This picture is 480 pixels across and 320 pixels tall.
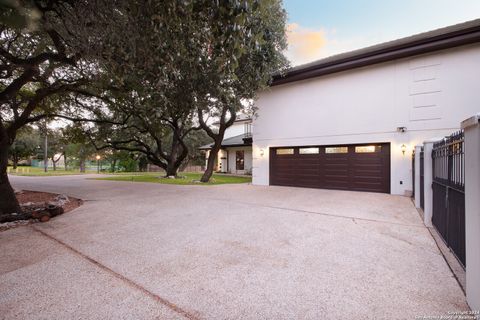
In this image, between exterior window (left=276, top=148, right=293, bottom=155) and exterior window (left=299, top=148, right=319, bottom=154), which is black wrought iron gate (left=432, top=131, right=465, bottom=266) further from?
exterior window (left=276, top=148, right=293, bottom=155)

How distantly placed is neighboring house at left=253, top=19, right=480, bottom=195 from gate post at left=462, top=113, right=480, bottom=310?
8.23 meters

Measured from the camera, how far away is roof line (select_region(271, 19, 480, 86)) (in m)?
8.27

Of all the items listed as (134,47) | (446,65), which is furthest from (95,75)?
(446,65)

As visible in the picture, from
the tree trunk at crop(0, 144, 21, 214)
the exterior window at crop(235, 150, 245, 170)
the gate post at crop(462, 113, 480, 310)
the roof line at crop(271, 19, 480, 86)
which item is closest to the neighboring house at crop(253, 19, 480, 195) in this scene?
the roof line at crop(271, 19, 480, 86)

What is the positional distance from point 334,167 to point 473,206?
9.18m

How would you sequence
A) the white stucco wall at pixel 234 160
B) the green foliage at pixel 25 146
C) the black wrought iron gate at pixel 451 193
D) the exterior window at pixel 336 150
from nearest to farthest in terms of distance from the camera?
the black wrought iron gate at pixel 451 193 < the exterior window at pixel 336 150 < the white stucco wall at pixel 234 160 < the green foliage at pixel 25 146

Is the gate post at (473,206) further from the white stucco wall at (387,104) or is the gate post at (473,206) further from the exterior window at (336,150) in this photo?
the exterior window at (336,150)

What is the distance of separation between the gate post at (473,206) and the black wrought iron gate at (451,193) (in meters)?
0.84

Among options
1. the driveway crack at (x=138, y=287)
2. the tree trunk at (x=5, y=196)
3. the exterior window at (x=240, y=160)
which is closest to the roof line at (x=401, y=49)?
the driveway crack at (x=138, y=287)

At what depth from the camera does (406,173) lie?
30.6 feet

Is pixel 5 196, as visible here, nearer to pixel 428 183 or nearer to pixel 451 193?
pixel 451 193

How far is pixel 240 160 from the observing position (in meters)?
23.7

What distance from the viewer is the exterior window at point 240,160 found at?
23.4 metres

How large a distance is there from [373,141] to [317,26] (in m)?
6.82
